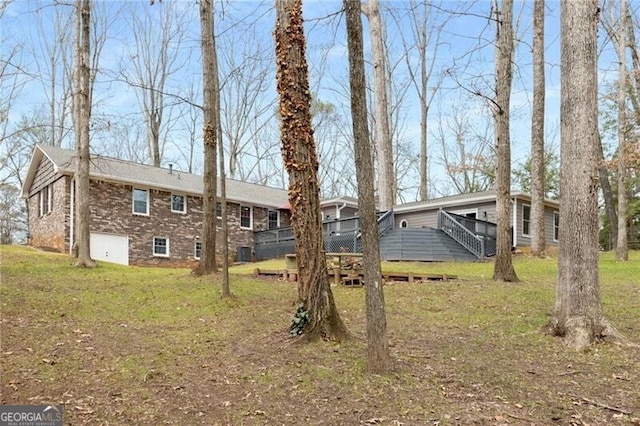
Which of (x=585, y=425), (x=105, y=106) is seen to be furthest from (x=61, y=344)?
(x=105, y=106)

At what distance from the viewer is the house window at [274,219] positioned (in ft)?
74.0

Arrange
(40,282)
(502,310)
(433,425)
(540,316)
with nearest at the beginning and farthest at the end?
(433,425), (540,316), (502,310), (40,282)


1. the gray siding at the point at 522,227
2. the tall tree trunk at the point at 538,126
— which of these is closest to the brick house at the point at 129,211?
the gray siding at the point at 522,227

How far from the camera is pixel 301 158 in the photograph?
516 centimetres

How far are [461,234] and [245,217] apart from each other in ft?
33.8

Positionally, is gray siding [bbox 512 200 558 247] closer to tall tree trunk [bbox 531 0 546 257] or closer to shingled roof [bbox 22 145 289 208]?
tall tree trunk [bbox 531 0 546 257]

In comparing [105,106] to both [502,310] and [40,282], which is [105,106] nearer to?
[40,282]

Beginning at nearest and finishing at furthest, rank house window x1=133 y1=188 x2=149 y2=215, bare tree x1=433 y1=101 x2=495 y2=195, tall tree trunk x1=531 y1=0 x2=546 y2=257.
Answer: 1. tall tree trunk x1=531 y1=0 x2=546 y2=257
2. house window x1=133 y1=188 x2=149 y2=215
3. bare tree x1=433 y1=101 x2=495 y2=195

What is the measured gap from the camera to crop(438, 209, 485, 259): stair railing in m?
15.2

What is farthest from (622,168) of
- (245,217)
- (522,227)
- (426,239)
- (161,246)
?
(161,246)

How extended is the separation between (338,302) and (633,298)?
190 inches

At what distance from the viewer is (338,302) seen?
7.61m

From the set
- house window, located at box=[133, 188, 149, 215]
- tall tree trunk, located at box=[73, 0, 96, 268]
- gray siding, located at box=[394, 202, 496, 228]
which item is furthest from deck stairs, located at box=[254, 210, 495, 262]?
tall tree trunk, located at box=[73, 0, 96, 268]

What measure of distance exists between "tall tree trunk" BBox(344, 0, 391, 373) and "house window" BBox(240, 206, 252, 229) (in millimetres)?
17734
